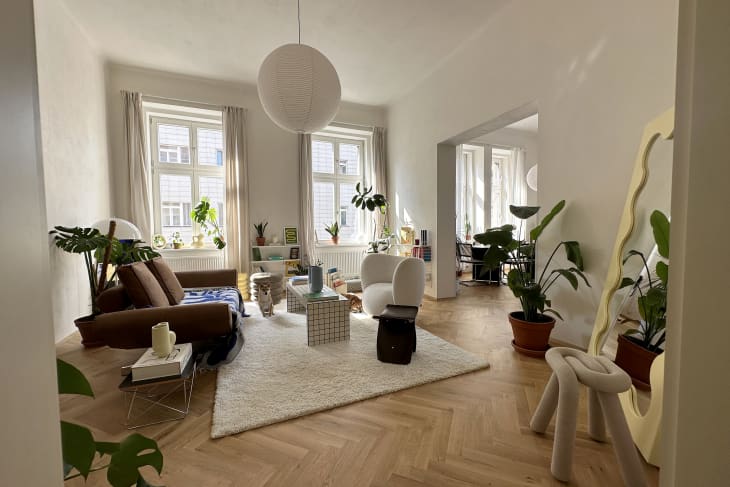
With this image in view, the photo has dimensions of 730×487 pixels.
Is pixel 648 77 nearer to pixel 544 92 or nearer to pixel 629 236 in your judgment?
pixel 544 92

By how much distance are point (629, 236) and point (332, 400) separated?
89.8 inches

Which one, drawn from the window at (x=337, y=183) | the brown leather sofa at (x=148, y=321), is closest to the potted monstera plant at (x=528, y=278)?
the brown leather sofa at (x=148, y=321)

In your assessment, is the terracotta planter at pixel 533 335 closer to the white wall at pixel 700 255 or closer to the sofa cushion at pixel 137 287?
the white wall at pixel 700 255

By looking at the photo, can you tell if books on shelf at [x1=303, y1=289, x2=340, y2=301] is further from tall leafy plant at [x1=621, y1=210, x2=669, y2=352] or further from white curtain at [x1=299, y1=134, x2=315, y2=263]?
white curtain at [x1=299, y1=134, x2=315, y2=263]

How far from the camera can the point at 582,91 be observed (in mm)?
2660

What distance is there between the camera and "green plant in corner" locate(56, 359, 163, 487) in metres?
0.53

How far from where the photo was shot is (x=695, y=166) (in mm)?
329

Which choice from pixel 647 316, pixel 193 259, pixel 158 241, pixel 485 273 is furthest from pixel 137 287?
pixel 485 273

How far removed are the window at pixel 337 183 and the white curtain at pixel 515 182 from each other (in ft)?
12.6

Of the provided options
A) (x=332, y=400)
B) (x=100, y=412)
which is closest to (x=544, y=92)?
(x=332, y=400)

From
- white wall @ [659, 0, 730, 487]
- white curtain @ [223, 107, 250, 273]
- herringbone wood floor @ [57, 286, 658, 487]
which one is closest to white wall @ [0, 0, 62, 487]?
white wall @ [659, 0, 730, 487]

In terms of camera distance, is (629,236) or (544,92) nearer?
(629,236)

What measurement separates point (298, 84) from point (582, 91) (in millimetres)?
2382

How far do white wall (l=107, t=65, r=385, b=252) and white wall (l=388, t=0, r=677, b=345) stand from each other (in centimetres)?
312
